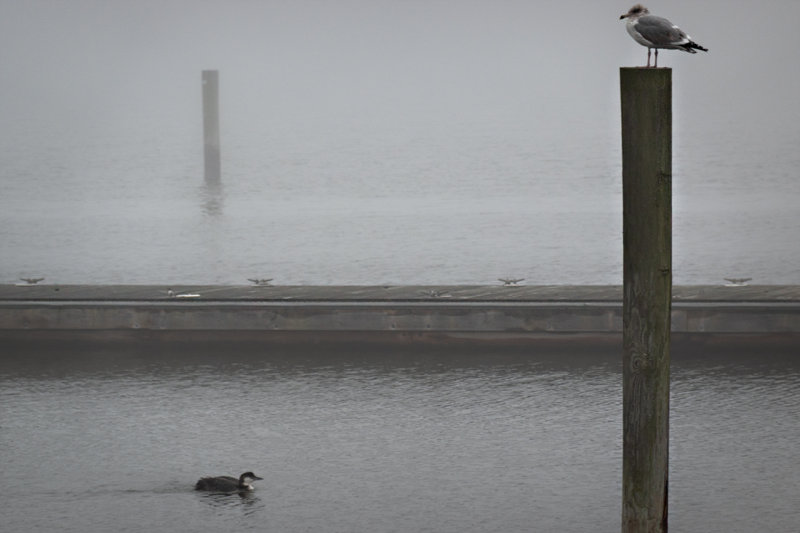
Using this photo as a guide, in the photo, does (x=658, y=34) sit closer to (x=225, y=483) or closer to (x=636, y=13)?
(x=636, y=13)

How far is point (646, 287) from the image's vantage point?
10.3 metres

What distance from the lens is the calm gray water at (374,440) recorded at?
14617 millimetres

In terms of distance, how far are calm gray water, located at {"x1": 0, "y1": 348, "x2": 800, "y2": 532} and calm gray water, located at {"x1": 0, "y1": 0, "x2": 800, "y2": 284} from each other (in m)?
17.5

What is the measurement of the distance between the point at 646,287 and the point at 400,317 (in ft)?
38.3

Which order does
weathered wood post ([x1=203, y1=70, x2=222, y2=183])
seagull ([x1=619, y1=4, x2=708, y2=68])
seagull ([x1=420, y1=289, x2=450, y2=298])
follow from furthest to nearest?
weathered wood post ([x1=203, y1=70, x2=222, y2=183])
seagull ([x1=420, y1=289, x2=450, y2=298])
seagull ([x1=619, y1=4, x2=708, y2=68])

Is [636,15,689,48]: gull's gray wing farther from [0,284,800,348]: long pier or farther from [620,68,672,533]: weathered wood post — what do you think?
[0,284,800,348]: long pier

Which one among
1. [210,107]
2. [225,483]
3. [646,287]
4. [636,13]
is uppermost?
[210,107]

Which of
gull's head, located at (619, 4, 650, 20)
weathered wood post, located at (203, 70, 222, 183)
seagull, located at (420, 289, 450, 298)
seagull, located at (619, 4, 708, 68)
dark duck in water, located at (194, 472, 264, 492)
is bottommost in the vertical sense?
dark duck in water, located at (194, 472, 264, 492)

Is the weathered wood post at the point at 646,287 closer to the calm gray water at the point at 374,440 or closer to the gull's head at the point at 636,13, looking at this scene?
the gull's head at the point at 636,13

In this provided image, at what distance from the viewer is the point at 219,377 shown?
68.4 feet

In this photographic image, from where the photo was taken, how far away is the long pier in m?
21.3

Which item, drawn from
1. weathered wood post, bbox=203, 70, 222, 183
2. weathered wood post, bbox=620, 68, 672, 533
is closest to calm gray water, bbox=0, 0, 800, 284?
weathered wood post, bbox=203, 70, 222, 183

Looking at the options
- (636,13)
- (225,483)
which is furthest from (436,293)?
(636,13)

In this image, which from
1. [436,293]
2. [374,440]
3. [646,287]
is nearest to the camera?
[646,287]
